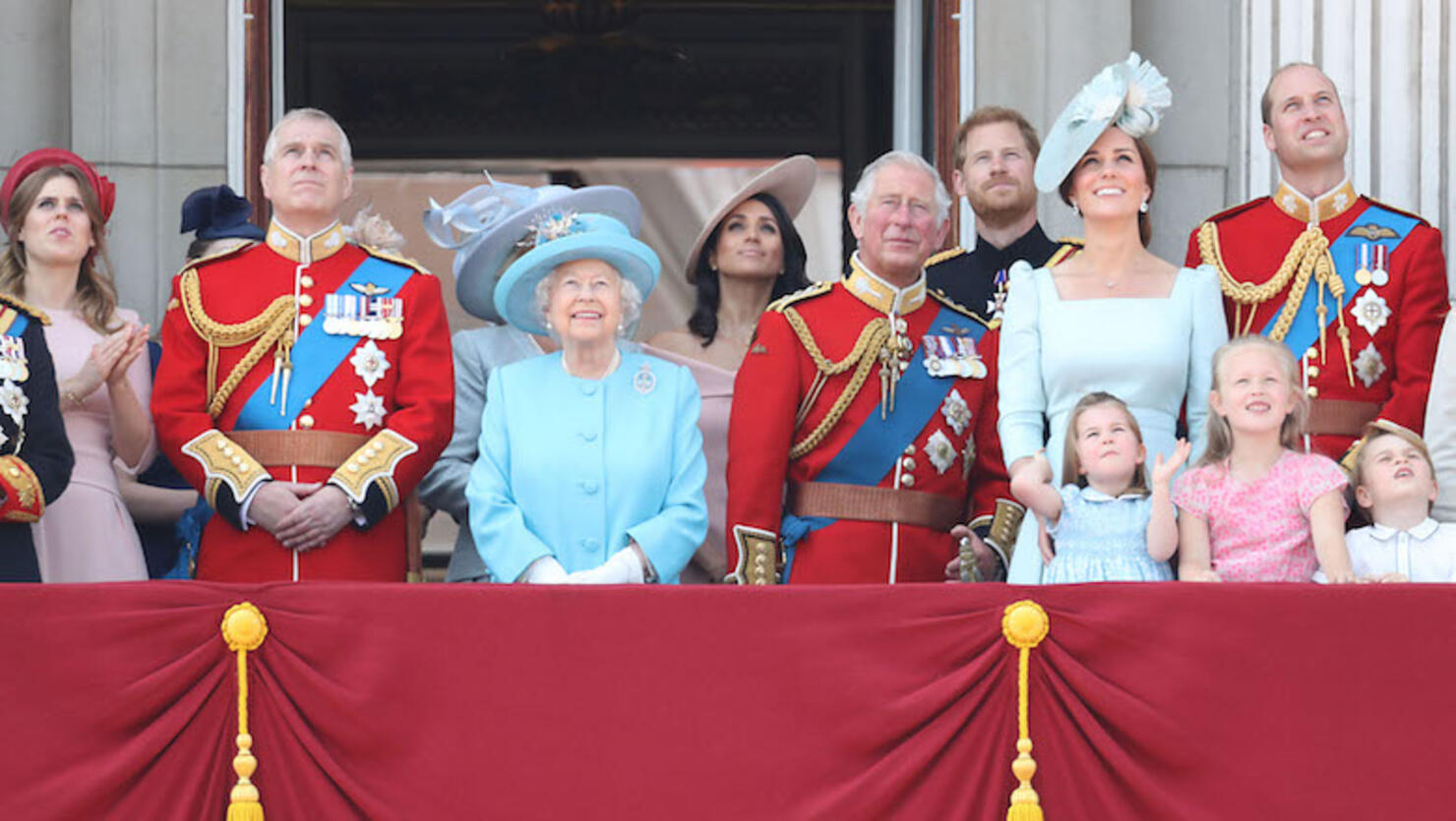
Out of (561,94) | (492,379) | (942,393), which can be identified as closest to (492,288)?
(492,379)

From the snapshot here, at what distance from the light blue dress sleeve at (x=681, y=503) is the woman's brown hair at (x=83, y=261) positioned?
4.29ft

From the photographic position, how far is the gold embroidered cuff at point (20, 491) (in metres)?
4.99

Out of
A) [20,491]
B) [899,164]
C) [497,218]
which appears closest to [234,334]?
[20,491]

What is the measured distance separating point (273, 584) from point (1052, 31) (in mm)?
3441

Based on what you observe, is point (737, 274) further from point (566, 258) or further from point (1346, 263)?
point (1346, 263)

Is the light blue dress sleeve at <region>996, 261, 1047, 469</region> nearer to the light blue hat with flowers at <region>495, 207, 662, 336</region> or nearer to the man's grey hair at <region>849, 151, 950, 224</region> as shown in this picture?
the man's grey hair at <region>849, 151, 950, 224</region>

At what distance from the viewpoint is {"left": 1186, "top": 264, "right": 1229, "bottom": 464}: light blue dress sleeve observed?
17.0 feet

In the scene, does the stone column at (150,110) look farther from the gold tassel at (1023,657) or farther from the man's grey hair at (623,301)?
the gold tassel at (1023,657)

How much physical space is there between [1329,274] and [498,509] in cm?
189

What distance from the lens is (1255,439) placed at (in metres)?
4.91

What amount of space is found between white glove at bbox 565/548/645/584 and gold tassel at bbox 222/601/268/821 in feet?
2.59

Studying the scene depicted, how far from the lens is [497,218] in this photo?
6.02 meters

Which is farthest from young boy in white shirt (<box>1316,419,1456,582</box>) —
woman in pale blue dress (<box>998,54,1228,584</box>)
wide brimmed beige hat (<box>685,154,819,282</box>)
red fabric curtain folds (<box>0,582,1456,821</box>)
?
wide brimmed beige hat (<box>685,154,819,282</box>)

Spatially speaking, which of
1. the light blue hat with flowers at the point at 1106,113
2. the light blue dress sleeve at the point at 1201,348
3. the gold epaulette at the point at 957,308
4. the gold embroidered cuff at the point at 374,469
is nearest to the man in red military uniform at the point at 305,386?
the gold embroidered cuff at the point at 374,469
